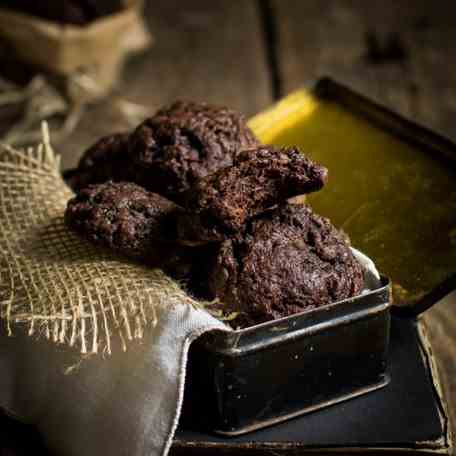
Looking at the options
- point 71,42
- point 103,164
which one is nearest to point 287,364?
Result: point 103,164

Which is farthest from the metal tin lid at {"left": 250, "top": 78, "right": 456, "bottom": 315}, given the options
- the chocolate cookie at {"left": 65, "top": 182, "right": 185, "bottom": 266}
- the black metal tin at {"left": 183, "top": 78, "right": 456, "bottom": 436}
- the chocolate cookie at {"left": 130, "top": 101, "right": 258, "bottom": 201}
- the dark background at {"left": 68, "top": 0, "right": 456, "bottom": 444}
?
the dark background at {"left": 68, "top": 0, "right": 456, "bottom": 444}

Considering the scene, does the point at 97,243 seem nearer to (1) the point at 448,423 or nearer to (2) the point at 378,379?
(2) the point at 378,379

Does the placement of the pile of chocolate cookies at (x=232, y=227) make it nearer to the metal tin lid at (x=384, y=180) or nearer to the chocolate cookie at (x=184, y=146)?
the chocolate cookie at (x=184, y=146)

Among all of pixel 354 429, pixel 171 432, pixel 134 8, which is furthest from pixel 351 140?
pixel 134 8

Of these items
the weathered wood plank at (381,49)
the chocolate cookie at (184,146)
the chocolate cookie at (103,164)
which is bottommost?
the weathered wood plank at (381,49)

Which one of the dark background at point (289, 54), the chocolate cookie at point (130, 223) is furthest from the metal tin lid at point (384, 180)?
the dark background at point (289, 54)

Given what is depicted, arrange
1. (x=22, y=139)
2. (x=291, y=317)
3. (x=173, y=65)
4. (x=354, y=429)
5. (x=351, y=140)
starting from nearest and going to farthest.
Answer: (x=291, y=317) < (x=354, y=429) < (x=351, y=140) < (x=22, y=139) < (x=173, y=65)
